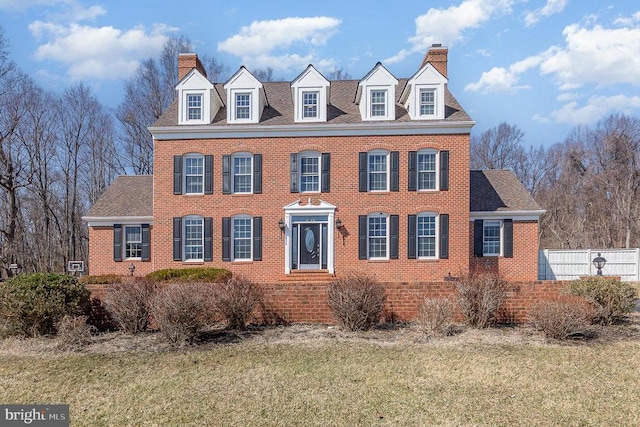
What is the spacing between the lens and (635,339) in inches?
312

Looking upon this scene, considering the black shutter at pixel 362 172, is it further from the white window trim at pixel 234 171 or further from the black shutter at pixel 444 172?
the white window trim at pixel 234 171

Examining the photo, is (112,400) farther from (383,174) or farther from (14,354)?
(383,174)

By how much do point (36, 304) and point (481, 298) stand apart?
9.04 metres

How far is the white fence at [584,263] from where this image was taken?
1891 centimetres

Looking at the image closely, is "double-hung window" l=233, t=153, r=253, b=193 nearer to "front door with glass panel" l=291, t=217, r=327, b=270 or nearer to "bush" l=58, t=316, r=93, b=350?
"front door with glass panel" l=291, t=217, r=327, b=270

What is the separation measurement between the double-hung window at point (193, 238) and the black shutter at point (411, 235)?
822 cm

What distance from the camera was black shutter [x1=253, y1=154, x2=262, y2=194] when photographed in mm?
16375

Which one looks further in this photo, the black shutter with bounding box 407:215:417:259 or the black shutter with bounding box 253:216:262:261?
the black shutter with bounding box 253:216:262:261

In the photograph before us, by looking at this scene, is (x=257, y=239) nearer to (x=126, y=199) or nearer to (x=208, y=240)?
(x=208, y=240)

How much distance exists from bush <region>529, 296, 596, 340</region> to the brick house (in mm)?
7881

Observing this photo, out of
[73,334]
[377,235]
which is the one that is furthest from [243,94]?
[73,334]

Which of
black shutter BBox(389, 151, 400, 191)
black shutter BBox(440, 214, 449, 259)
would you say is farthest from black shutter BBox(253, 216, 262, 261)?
black shutter BBox(440, 214, 449, 259)

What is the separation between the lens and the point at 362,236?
52.8 feet

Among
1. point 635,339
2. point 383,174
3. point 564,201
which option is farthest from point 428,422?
point 564,201
